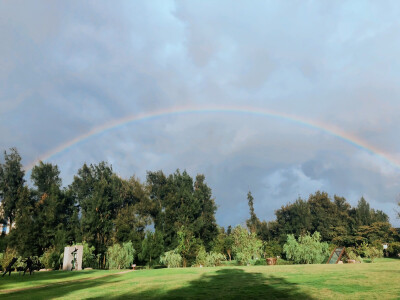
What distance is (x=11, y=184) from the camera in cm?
4716

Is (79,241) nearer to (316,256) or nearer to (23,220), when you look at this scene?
(23,220)

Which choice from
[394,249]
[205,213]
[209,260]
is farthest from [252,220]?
[209,260]

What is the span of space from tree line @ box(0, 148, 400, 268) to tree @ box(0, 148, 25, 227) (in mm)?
141

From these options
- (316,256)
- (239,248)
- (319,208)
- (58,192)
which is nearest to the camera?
(316,256)

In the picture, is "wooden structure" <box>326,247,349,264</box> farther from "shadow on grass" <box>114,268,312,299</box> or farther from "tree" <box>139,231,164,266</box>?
"shadow on grass" <box>114,268,312,299</box>

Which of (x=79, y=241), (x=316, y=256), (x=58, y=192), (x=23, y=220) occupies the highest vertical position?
(x=58, y=192)

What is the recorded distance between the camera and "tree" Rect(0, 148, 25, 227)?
45.8m

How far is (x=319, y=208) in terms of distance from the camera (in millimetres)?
70938

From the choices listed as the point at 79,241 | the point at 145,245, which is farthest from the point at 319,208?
the point at 79,241

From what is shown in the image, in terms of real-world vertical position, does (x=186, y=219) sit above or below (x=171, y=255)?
above

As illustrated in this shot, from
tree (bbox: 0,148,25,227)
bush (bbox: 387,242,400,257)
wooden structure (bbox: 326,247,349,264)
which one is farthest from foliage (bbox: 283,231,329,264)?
tree (bbox: 0,148,25,227)

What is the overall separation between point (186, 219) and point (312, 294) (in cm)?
4186

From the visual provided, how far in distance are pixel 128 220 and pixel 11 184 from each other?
66.6 feet

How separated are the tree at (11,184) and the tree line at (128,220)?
141 mm
